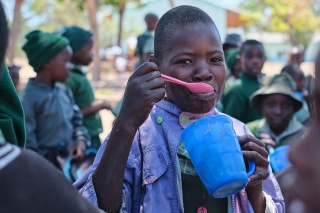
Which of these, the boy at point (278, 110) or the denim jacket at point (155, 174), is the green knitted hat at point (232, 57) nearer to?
the boy at point (278, 110)

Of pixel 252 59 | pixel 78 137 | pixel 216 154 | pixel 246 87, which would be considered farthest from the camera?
pixel 252 59

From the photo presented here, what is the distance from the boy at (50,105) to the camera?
4.27 m

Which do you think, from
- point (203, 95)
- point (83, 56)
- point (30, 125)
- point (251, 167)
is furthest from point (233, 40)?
point (251, 167)

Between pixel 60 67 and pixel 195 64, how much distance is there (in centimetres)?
285

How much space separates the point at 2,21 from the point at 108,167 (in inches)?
30.1

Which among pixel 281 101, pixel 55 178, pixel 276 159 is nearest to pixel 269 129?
pixel 281 101

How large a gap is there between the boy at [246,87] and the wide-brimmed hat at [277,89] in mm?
383

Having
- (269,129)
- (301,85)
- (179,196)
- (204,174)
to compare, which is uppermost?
(204,174)

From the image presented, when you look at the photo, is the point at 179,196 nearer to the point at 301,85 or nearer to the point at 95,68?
the point at 301,85

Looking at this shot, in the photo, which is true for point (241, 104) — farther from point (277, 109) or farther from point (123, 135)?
point (123, 135)

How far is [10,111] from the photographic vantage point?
1853 mm

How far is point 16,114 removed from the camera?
1.87m

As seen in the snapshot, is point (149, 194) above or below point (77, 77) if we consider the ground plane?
above

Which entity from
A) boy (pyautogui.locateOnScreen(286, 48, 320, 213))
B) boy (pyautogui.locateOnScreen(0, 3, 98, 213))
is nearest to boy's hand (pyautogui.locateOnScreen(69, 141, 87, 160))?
boy (pyautogui.locateOnScreen(0, 3, 98, 213))
